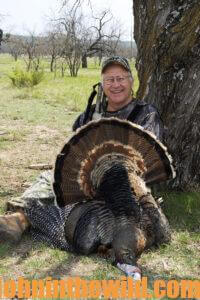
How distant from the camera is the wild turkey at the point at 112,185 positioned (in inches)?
124

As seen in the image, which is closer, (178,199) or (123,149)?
(123,149)

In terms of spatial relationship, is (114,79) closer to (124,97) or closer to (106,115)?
(124,97)

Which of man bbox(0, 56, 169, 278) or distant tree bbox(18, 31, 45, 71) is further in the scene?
distant tree bbox(18, 31, 45, 71)

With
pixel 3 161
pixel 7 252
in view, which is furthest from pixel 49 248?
pixel 3 161

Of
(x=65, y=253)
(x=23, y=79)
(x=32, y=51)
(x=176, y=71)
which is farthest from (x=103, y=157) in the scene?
(x=32, y=51)

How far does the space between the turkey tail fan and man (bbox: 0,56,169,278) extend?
0.80 feet

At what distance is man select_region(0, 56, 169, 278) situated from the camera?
3.58m

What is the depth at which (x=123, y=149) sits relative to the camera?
3.26 m

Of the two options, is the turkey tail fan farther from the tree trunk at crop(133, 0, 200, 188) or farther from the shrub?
the shrub

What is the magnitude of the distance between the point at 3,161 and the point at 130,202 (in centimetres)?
346

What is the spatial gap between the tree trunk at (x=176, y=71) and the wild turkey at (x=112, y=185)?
3.78ft

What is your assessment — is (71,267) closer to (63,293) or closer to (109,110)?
(63,293)

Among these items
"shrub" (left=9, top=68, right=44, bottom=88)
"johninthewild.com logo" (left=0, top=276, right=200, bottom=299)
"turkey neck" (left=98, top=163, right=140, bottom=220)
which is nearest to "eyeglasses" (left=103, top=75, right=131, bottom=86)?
"turkey neck" (left=98, top=163, right=140, bottom=220)

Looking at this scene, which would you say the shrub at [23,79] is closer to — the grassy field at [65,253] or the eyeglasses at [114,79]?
the grassy field at [65,253]
